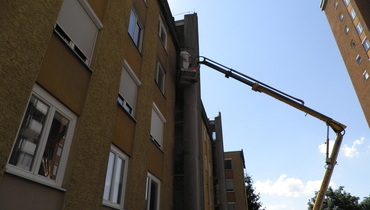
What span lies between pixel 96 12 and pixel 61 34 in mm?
1536

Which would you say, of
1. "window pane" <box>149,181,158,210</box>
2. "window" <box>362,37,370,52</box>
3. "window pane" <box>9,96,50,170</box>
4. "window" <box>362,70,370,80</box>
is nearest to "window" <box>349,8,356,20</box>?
"window" <box>362,37,370,52</box>

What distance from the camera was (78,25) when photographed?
5766mm

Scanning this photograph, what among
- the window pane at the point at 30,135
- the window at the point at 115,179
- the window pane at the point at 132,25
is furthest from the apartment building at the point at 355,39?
the window pane at the point at 30,135

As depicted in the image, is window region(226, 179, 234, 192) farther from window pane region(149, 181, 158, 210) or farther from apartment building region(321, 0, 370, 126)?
window pane region(149, 181, 158, 210)

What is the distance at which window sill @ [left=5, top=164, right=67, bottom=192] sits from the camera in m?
3.58

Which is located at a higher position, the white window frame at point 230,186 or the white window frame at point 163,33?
the white window frame at point 163,33

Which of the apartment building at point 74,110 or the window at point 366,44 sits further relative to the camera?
the window at point 366,44

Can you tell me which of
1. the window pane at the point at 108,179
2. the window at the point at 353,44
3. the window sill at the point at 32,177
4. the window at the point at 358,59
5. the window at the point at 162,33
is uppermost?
the window at the point at 353,44

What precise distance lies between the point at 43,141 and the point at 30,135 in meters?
0.25

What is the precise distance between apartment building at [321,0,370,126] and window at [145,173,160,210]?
2803cm

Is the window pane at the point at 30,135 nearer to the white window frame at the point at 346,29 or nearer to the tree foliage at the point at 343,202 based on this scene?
the white window frame at the point at 346,29

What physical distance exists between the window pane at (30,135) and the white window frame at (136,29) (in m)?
5.10

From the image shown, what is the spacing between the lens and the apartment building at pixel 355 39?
28266 millimetres

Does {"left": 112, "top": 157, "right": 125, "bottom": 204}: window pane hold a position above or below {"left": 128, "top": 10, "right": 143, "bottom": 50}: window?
below
